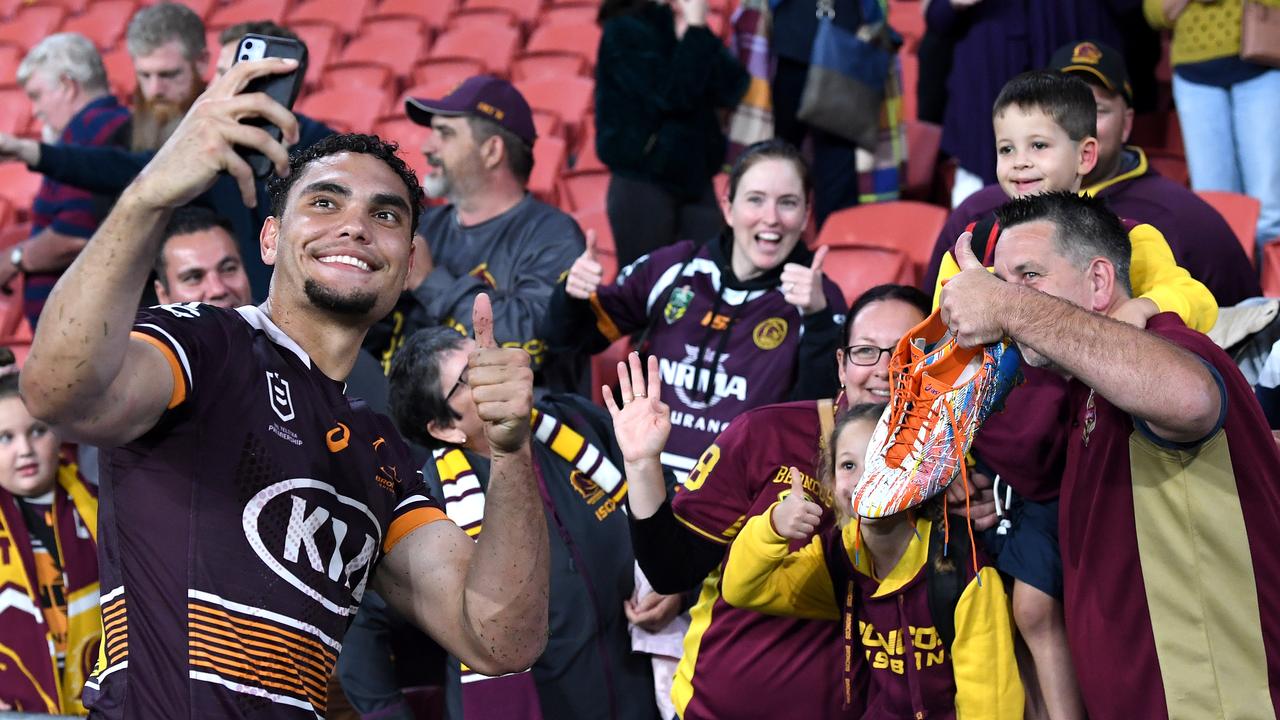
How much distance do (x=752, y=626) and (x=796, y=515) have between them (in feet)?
1.41

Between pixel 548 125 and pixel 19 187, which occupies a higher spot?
pixel 19 187

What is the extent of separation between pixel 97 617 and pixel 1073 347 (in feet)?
10.1

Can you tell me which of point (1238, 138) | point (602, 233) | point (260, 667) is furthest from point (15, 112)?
point (260, 667)

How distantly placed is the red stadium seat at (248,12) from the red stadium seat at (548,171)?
3105 millimetres

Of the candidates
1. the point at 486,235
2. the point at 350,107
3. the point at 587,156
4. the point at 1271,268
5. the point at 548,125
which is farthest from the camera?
the point at 350,107

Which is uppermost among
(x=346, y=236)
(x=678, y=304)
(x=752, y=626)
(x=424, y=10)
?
(x=424, y=10)

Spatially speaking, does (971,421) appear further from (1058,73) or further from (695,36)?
(695,36)

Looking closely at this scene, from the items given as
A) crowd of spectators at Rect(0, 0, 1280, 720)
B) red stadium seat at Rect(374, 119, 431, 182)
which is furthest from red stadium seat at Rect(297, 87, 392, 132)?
crowd of spectators at Rect(0, 0, 1280, 720)

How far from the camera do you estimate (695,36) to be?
17.9 feet

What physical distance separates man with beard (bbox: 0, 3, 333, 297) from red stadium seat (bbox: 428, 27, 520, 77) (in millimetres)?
2619

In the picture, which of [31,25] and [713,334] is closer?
[713,334]

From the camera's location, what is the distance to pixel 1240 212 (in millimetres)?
4891

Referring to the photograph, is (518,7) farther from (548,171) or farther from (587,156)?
(548,171)

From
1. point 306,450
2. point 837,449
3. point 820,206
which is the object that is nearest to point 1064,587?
point 837,449
